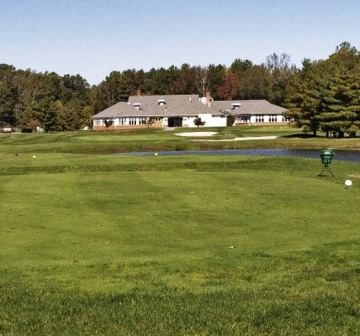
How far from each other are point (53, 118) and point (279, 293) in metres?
132

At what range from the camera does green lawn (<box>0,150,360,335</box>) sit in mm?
8720

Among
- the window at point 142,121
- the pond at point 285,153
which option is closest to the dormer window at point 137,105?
the window at point 142,121

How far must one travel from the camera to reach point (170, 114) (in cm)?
13388

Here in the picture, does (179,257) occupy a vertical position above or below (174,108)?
below

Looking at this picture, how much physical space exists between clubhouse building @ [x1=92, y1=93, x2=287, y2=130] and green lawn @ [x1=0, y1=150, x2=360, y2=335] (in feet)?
352

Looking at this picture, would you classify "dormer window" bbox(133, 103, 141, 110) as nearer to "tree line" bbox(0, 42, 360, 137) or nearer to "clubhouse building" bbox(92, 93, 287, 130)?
"clubhouse building" bbox(92, 93, 287, 130)

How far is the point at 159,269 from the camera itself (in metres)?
12.7

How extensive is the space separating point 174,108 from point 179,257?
123 metres

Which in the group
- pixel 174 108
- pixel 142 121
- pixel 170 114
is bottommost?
pixel 142 121

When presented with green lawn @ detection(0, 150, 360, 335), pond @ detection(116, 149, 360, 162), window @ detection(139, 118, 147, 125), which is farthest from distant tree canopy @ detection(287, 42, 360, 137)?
green lawn @ detection(0, 150, 360, 335)

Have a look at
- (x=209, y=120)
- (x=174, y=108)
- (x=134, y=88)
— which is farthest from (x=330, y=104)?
(x=134, y=88)

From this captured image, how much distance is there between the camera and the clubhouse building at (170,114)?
5246 inches

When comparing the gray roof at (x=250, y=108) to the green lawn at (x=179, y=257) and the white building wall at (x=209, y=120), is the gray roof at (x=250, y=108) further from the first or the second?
the green lawn at (x=179, y=257)

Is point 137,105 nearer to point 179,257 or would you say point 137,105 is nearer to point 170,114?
point 170,114
